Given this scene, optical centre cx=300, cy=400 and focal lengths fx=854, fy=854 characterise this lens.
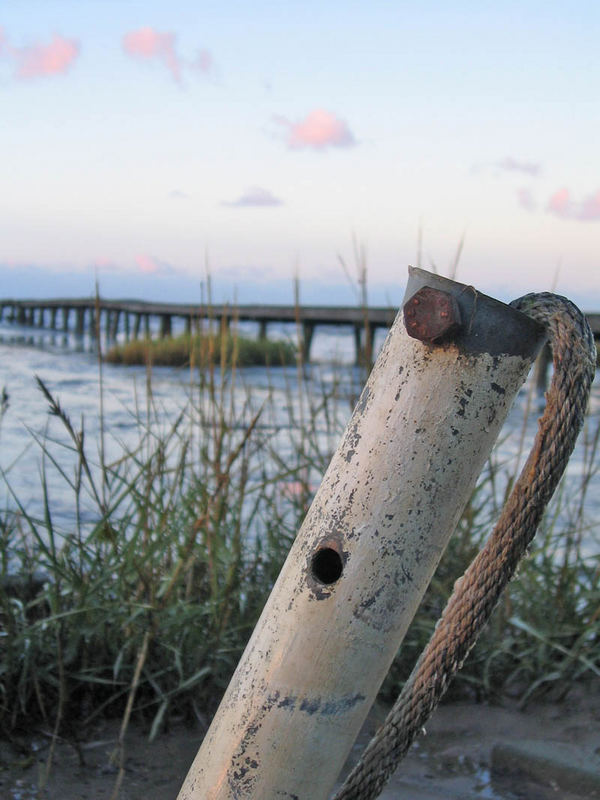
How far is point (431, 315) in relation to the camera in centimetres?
127

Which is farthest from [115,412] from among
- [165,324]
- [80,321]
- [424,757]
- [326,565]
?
[80,321]

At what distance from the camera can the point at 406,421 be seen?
133 centimetres

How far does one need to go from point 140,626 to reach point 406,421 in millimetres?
1404

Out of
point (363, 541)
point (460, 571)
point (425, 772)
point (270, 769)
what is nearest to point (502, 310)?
point (363, 541)

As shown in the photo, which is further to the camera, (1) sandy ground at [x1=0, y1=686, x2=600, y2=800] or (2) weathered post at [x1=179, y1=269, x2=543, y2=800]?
(1) sandy ground at [x1=0, y1=686, x2=600, y2=800]

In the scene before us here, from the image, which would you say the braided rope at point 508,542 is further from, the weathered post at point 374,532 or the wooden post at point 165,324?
the wooden post at point 165,324

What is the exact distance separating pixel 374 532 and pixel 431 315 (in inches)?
13.8

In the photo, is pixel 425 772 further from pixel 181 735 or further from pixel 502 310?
pixel 502 310

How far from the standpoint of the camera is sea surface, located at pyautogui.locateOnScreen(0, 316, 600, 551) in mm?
3324

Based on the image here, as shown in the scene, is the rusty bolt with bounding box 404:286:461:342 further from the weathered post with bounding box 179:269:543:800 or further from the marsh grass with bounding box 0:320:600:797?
the marsh grass with bounding box 0:320:600:797

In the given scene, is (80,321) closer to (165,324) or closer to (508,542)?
(165,324)

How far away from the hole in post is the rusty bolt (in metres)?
0.39

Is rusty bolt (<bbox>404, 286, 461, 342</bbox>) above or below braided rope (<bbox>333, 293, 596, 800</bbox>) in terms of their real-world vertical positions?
above

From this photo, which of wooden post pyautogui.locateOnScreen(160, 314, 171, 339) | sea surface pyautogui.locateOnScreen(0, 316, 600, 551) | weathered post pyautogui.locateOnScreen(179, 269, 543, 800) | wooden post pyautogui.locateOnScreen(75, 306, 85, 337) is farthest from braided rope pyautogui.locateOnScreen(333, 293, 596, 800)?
wooden post pyautogui.locateOnScreen(75, 306, 85, 337)
